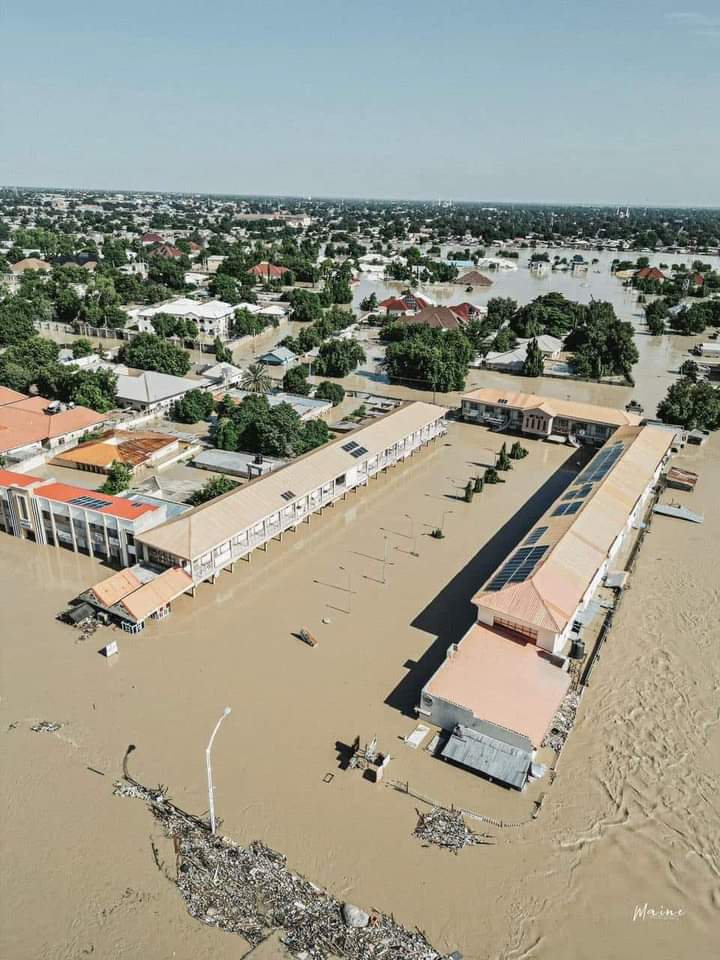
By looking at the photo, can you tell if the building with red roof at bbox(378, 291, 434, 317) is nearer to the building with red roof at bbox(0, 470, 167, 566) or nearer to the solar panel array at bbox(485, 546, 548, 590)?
the building with red roof at bbox(0, 470, 167, 566)

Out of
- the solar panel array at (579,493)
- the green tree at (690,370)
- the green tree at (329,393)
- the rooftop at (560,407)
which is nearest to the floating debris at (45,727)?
the solar panel array at (579,493)

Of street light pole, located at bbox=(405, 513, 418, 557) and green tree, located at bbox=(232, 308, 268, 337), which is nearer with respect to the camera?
street light pole, located at bbox=(405, 513, 418, 557)

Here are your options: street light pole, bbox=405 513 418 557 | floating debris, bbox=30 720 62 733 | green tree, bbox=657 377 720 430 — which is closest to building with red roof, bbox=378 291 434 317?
green tree, bbox=657 377 720 430

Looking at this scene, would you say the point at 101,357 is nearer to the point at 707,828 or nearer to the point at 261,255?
the point at 707,828

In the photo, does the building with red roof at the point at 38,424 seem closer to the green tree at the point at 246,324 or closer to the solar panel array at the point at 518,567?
the solar panel array at the point at 518,567

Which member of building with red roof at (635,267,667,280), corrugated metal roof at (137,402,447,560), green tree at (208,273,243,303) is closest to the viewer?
corrugated metal roof at (137,402,447,560)

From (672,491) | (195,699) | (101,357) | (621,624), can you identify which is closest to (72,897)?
(195,699)
